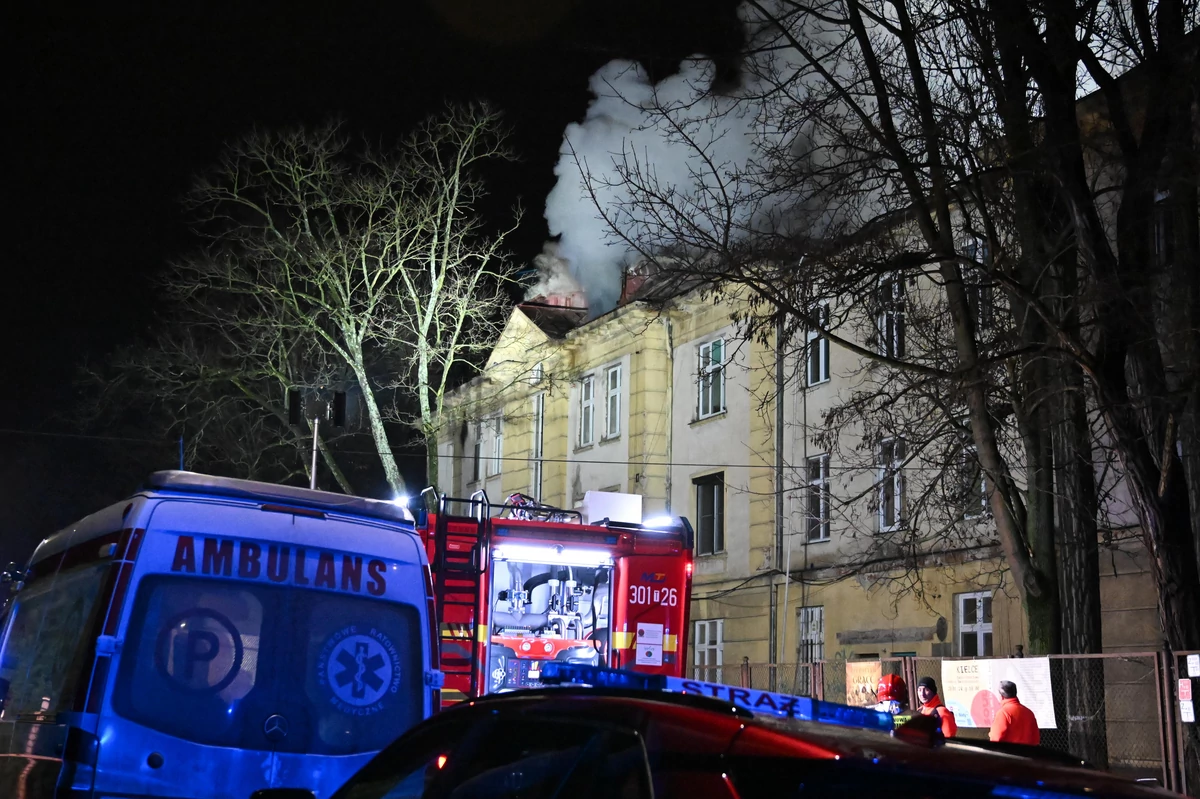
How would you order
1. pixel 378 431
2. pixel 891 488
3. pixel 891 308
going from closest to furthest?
pixel 891 308, pixel 891 488, pixel 378 431

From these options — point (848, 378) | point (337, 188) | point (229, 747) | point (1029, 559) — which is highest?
point (337, 188)

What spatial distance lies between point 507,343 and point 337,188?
719cm

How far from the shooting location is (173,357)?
28.2m

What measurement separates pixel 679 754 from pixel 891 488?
17362 millimetres

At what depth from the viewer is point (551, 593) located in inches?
569

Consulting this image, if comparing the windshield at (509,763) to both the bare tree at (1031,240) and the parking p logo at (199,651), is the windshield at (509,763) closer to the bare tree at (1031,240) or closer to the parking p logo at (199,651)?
the parking p logo at (199,651)

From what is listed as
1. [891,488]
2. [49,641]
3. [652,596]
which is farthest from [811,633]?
[49,641]

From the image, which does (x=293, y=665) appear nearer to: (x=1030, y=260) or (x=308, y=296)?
(x=1030, y=260)

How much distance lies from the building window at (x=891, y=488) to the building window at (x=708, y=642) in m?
5.32

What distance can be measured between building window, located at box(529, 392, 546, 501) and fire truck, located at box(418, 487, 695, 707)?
738 inches

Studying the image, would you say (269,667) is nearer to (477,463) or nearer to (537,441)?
(537,441)

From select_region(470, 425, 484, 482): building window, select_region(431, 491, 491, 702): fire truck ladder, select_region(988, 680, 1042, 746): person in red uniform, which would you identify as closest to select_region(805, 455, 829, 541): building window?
select_region(431, 491, 491, 702): fire truck ladder

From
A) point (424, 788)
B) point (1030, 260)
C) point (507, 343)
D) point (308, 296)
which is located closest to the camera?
point (424, 788)

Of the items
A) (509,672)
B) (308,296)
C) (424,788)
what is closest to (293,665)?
(424,788)
